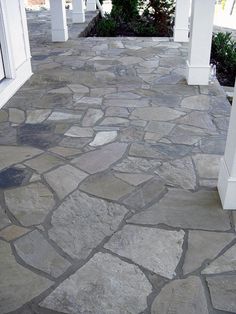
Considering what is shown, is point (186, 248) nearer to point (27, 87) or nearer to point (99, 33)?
point (27, 87)

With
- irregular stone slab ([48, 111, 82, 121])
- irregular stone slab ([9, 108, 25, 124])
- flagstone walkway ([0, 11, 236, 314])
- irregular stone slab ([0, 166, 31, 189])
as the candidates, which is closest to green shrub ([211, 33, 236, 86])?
flagstone walkway ([0, 11, 236, 314])

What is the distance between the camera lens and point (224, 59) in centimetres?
628

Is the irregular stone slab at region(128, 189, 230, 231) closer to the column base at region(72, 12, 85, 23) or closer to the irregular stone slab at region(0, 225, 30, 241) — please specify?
the irregular stone slab at region(0, 225, 30, 241)

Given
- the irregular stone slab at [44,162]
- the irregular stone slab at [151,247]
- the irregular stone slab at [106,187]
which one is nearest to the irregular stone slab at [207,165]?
the irregular stone slab at [106,187]

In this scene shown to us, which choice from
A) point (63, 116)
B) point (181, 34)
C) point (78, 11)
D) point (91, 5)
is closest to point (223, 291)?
point (63, 116)

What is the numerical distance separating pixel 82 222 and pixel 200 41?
3203 millimetres

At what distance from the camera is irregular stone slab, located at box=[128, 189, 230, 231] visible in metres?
2.25

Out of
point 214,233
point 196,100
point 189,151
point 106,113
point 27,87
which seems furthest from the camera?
point 27,87

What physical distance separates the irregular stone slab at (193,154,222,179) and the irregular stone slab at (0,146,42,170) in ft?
4.40

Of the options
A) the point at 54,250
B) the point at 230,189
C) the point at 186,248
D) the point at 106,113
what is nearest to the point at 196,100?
the point at 106,113

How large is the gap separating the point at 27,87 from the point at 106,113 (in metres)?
1.39

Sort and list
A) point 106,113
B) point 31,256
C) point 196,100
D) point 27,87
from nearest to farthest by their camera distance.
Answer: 1. point 31,256
2. point 106,113
3. point 196,100
4. point 27,87

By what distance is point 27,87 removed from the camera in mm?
4711

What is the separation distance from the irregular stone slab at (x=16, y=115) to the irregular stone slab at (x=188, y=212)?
195cm
